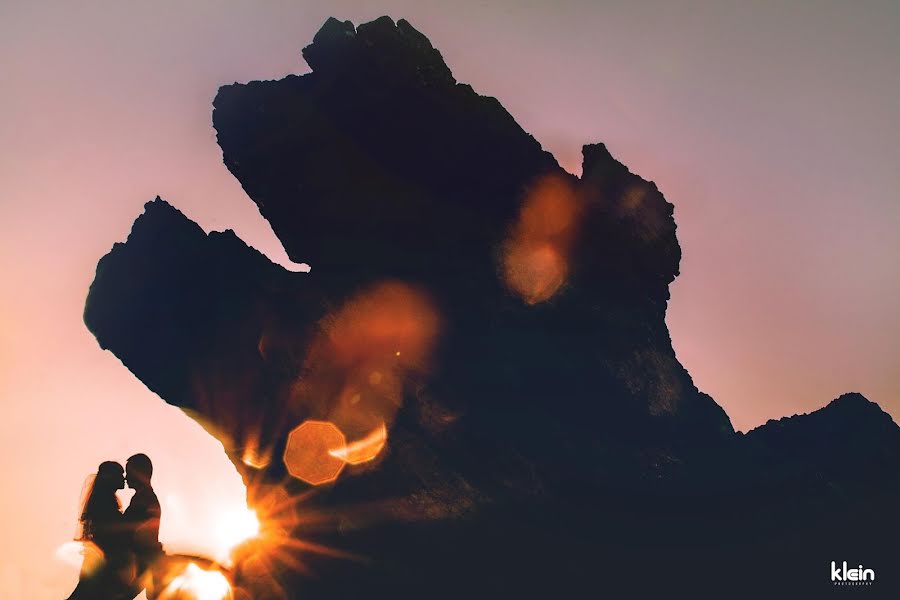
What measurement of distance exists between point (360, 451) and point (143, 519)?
1724cm

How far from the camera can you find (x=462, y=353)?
24.3 metres

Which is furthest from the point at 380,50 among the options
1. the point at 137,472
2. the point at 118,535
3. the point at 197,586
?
the point at 197,586

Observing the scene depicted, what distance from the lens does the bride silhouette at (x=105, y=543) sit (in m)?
4.63

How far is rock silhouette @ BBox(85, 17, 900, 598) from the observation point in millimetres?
21875

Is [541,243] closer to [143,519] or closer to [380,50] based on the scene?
[380,50]

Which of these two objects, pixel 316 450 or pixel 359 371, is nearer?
pixel 316 450

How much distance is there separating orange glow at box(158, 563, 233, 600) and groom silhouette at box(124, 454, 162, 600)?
24 centimetres

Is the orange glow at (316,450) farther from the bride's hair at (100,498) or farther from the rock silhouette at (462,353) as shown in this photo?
the bride's hair at (100,498)

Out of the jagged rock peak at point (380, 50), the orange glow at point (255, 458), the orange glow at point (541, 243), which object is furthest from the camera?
the orange glow at point (541, 243)

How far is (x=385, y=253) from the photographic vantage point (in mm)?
24062

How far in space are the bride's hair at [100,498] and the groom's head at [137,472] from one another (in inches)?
5.9

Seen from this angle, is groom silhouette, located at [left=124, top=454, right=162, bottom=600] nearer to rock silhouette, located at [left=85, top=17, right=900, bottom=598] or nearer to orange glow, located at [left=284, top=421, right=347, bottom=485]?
orange glow, located at [left=284, top=421, right=347, bottom=485]

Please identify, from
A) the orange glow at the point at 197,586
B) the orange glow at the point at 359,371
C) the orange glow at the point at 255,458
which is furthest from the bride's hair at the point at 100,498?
the orange glow at the point at 255,458

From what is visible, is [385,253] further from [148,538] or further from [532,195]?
[148,538]
